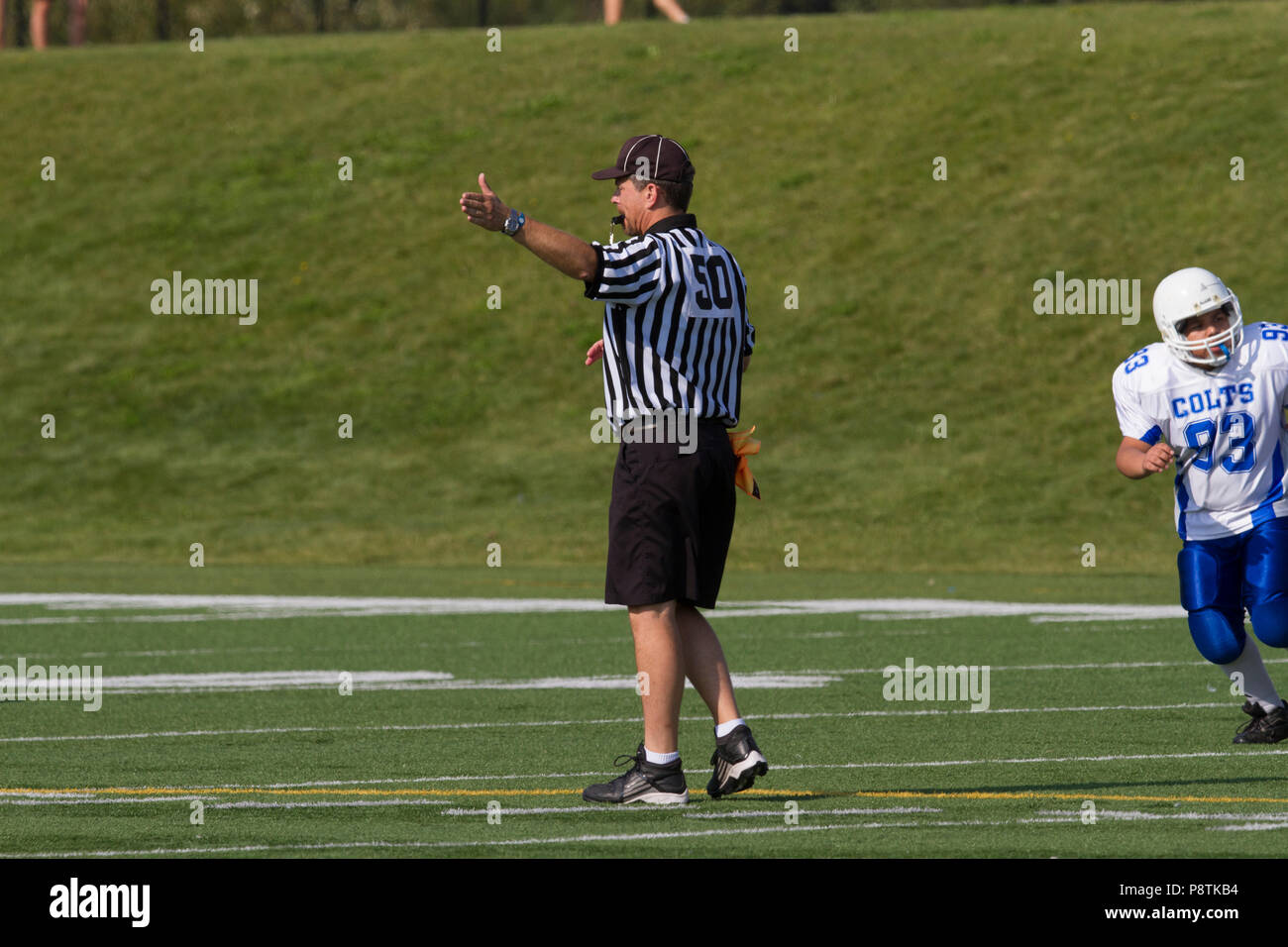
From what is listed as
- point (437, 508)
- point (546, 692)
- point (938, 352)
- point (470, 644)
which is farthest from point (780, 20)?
point (546, 692)

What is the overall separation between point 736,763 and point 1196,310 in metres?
3.02

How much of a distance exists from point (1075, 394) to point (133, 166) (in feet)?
58.5

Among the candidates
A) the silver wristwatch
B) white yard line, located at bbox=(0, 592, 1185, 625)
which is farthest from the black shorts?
white yard line, located at bbox=(0, 592, 1185, 625)

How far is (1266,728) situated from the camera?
32.9ft

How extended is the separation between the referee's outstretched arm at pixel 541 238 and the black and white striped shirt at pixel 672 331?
0.84 feet

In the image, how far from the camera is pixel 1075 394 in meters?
30.3

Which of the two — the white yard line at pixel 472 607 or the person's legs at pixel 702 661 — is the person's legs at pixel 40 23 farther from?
the person's legs at pixel 702 661

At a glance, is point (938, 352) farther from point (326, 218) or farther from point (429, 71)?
point (429, 71)

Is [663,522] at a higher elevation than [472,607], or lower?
higher

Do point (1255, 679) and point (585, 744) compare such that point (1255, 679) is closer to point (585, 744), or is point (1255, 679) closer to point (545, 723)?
point (585, 744)

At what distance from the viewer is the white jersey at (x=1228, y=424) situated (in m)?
9.86

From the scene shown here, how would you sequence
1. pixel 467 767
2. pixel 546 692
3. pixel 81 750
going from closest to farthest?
pixel 467 767
pixel 81 750
pixel 546 692

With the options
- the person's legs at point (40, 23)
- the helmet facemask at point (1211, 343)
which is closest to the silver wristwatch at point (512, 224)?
the helmet facemask at point (1211, 343)

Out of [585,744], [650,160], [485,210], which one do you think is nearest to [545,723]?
[585,744]
